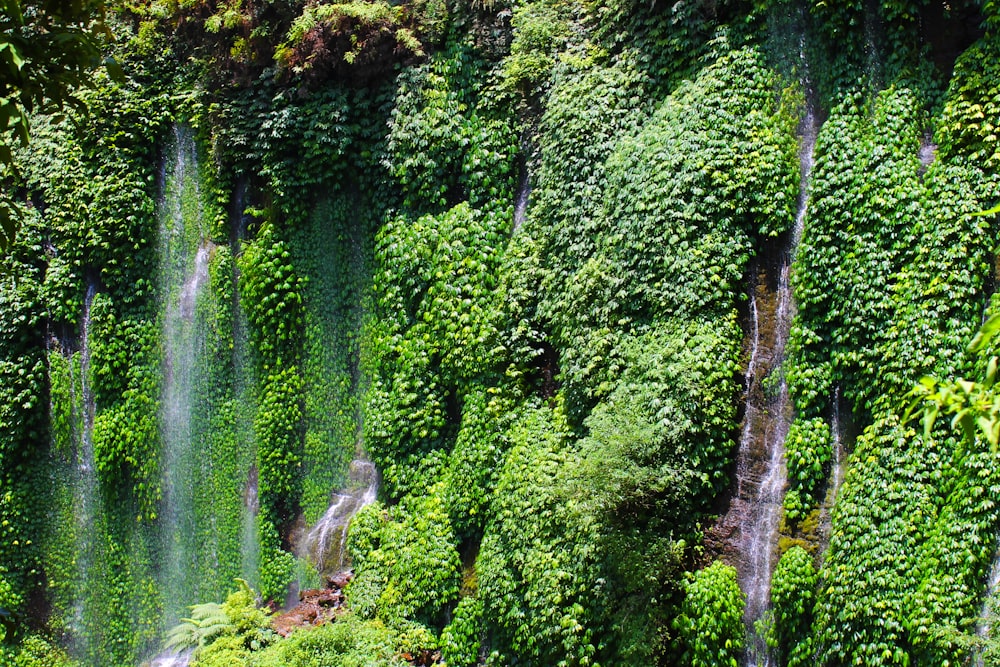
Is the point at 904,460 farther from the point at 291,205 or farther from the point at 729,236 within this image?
the point at 291,205

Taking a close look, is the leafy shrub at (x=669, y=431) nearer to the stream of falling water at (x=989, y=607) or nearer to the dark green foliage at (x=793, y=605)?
the dark green foliage at (x=793, y=605)

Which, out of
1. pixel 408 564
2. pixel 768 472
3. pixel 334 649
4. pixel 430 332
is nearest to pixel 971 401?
pixel 768 472

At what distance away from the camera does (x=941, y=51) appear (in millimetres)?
11594

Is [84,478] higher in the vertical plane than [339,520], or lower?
higher

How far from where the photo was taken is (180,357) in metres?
17.1

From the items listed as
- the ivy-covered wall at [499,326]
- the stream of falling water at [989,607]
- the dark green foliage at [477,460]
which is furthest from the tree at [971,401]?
the dark green foliage at [477,460]

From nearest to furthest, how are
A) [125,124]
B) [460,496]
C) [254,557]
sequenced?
1. [460,496]
2. [254,557]
3. [125,124]

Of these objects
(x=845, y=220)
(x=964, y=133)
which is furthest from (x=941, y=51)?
(x=845, y=220)

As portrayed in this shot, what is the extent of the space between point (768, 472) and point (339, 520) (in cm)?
751

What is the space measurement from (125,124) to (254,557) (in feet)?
27.5

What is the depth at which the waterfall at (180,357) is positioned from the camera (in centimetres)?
1680

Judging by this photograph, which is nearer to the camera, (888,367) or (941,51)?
(888,367)

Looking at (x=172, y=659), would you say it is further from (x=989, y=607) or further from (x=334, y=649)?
(x=989, y=607)

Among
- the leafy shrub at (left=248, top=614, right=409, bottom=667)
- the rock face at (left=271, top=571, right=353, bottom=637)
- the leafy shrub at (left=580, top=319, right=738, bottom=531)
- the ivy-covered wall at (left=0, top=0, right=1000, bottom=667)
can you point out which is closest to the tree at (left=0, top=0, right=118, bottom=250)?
the ivy-covered wall at (left=0, top=0, right=1000, bottom=667)
